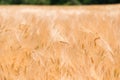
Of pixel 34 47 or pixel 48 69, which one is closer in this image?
pixel 48 69

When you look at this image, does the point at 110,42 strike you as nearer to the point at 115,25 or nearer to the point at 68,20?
the point at 115,25

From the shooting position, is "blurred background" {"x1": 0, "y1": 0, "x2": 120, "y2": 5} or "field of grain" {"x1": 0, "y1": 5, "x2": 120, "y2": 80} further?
"blurred background" {"x1": 0, "y1": 0, "x2": 120, "y2": 5}

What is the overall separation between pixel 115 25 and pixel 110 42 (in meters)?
0.21

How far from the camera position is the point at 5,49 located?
1520mm

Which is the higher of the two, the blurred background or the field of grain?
the field of grain

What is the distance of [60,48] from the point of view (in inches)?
59.1

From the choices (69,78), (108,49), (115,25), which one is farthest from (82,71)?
(115,25)

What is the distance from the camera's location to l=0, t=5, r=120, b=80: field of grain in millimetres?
1371

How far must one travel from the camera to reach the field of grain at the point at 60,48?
1371mm

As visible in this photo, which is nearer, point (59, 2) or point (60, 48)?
point (60, 48)

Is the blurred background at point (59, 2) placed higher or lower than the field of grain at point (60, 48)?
lower

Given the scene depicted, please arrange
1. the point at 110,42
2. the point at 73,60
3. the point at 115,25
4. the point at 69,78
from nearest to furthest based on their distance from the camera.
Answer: the point at 69,78 < the point at 73,60 < the point at 110,42 < the point at 115,25

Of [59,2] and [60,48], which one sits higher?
[60,48]

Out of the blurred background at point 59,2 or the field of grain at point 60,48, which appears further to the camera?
the blurred background at point 59,2
